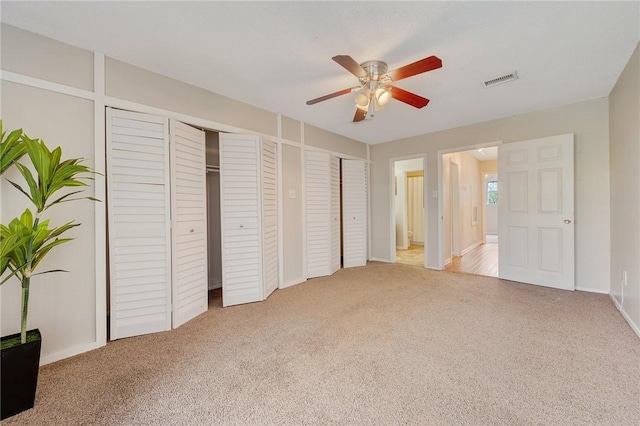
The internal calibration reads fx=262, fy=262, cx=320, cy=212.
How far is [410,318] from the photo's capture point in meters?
2.53

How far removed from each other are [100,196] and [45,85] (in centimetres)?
84

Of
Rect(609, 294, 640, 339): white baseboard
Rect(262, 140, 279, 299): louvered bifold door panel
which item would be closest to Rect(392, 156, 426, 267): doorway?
Rect(609, 294, 640, 339): white baseboard

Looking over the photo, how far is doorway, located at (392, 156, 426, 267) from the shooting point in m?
6.48

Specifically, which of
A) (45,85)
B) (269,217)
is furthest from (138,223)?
(269,217)

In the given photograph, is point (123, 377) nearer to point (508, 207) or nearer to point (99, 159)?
point (99, 159)

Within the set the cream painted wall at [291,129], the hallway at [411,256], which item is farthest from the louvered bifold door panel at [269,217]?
the hallway at [411,256]

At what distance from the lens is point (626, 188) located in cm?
242

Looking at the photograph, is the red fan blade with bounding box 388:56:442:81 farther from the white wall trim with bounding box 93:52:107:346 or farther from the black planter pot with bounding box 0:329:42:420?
the black planter pot with bounding box 0:329:42:420

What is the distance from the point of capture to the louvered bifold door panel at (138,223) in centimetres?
218

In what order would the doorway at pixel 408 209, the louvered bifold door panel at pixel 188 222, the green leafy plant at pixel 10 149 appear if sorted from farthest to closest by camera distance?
the doorway at pixel 408 209
the louvered bifold door panel at pixel 188 222
the green leafy plant at pixel 10 149

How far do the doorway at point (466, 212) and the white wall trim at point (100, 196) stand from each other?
174 inches

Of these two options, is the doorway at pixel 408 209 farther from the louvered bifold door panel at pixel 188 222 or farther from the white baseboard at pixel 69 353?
the white baseboard at pixel 69 353

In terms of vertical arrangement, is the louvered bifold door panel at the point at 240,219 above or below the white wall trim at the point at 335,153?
below

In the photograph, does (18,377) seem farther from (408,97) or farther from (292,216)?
(408,97)
